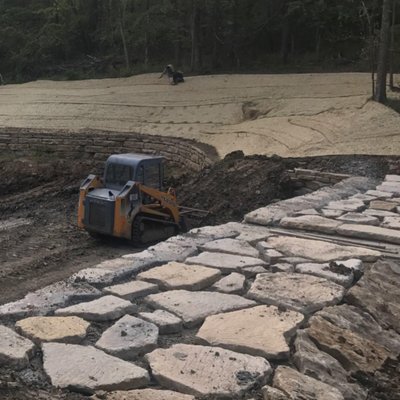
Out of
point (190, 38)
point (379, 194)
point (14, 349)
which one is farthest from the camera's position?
point (190, 38)

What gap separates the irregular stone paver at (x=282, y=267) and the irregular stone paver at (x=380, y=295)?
0.55 metres

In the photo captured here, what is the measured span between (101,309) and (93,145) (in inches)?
592

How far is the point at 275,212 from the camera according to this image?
260 inches

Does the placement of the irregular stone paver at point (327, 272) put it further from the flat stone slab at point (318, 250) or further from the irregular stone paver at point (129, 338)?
the irregular stone paver at point (129, 338)

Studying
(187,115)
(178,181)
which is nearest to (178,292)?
(178,181)

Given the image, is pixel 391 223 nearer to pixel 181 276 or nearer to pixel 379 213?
pixel 379 213

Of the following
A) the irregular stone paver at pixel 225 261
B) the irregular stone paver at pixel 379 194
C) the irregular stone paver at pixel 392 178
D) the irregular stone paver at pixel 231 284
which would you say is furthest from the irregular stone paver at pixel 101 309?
the irregular stone paver at pixel 392 178

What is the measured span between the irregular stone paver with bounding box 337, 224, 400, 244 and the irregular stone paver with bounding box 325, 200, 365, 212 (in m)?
0.98

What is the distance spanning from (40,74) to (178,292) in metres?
30.1

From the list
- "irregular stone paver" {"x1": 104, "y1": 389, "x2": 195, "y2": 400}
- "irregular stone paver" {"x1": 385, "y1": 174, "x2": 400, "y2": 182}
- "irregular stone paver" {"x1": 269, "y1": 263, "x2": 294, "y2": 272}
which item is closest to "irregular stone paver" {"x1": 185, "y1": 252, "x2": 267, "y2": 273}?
"irregular stone paver" {"x1": 269, "y1": 263, "x2": 294, "y2": 272}

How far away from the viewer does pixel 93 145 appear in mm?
18469

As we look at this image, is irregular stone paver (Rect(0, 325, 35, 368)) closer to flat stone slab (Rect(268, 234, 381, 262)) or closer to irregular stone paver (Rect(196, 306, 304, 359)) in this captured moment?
irregular stone paver (Rect(196, 306, 304, 359))

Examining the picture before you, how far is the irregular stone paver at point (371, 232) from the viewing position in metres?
5.68

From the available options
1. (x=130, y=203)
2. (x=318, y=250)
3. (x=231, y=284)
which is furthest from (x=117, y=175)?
(x=231, y=284)
